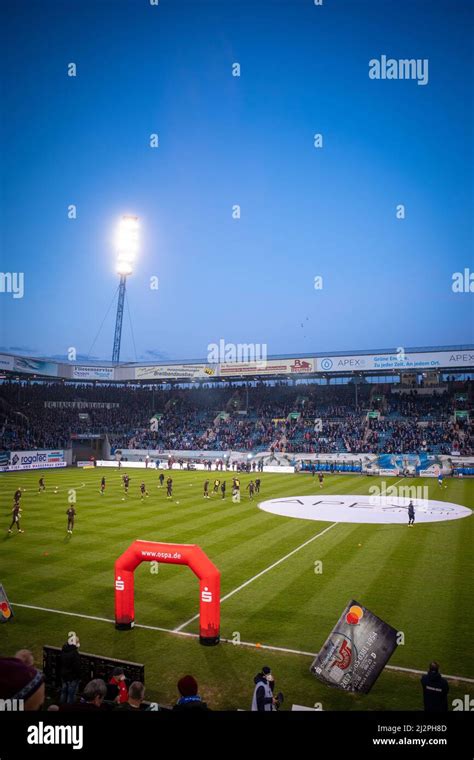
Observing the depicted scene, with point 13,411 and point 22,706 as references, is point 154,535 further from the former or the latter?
point 13,411

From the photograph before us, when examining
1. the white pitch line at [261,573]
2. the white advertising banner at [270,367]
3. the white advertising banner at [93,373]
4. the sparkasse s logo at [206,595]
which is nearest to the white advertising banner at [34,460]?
the white advertising banner at [93,373]

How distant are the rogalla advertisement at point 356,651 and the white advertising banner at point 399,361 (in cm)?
5431

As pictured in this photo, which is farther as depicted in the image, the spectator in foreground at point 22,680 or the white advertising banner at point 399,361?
the white advertising banner at point 399,361

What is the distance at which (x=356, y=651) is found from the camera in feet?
35.9

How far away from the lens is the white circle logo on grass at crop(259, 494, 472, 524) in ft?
96.2

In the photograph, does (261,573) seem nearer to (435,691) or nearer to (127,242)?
(435,691)

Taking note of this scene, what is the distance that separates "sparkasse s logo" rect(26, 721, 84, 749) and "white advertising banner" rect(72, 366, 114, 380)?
73.2 m

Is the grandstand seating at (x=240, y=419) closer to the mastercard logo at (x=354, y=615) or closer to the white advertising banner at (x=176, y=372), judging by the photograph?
the white advertising banner at (x=176, y=372)

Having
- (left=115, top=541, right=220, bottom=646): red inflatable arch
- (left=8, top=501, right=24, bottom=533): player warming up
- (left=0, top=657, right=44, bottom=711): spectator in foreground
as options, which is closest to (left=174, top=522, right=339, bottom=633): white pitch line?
(left=115, top=541, right=220, bottom=646): red inflatable arch

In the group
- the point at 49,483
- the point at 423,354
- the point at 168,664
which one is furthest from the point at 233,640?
the point at 423,354

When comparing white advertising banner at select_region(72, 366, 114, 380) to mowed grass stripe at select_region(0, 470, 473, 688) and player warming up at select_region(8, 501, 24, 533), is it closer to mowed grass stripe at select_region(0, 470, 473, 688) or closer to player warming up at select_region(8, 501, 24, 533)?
mowed grass stripe at select_region(0, 470, 473, 688)

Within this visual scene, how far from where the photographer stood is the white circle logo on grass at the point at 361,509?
29.3 metres

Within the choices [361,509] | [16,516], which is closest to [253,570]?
[16,516]

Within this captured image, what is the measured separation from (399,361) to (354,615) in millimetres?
55158
